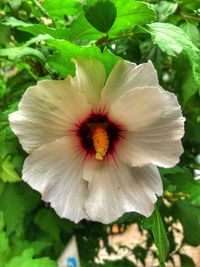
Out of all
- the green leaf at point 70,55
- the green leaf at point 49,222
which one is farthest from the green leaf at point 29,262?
the green leaf at point 70,55

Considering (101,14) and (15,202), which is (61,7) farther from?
(15,202)

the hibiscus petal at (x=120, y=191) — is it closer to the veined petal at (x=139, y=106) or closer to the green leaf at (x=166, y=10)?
the veined petal at (x=139, y=106)

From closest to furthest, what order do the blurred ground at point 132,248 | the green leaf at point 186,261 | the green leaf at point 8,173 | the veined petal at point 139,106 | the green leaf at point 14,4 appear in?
the veined petal at point 139,106, the green leaf at point 14,4, the green leaf at point 8,173, the green leaf at point 186,261, the blurred ground at point 132,248

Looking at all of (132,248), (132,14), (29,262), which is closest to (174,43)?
(132,14)

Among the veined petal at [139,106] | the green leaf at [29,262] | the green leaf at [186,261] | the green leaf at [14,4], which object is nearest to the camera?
the veined petal at [139,106]

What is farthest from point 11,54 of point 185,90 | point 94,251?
point 94,251

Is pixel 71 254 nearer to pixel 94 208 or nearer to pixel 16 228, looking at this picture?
pixel 16 228

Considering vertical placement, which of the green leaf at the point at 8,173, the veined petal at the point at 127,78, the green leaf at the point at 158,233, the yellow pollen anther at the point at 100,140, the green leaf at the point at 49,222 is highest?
the veined petal at the point at 127,78
